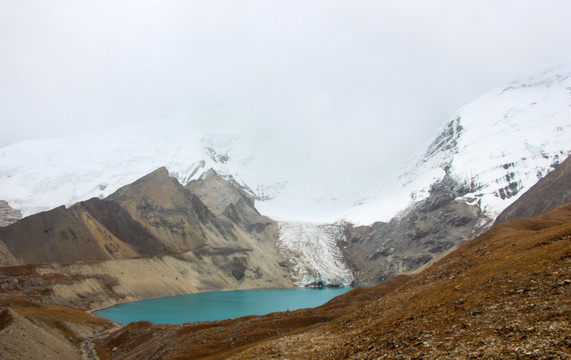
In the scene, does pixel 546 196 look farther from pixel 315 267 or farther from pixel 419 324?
pixel 419 324

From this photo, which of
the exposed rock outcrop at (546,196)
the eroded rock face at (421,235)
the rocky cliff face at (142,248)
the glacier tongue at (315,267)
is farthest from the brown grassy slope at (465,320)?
the glacier tongue at (315,267)

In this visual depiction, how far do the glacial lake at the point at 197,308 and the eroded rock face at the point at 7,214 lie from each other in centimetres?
9998

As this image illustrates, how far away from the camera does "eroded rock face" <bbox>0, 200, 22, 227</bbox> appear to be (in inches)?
6836

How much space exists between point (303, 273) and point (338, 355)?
159 meters

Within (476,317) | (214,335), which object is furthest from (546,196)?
(476,317)

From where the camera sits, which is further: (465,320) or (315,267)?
(315,267)

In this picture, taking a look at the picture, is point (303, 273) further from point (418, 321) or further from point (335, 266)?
point (418, 321)

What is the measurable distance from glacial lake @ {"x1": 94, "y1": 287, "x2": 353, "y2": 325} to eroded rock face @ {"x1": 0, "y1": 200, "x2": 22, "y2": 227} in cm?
9998

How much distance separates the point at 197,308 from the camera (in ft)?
328

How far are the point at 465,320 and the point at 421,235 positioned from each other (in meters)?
167

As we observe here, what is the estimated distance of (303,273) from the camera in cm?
17712

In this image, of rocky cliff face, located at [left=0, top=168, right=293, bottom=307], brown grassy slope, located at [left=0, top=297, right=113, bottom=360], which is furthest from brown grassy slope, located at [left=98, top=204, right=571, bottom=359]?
rocky cliff face, located at [left=0, top=168, right=293, bottom=307]

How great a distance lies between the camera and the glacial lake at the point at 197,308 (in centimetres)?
8481

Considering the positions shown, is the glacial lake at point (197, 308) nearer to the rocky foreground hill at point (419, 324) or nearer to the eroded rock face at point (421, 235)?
the rocky foreground hill at point (419, 324)
